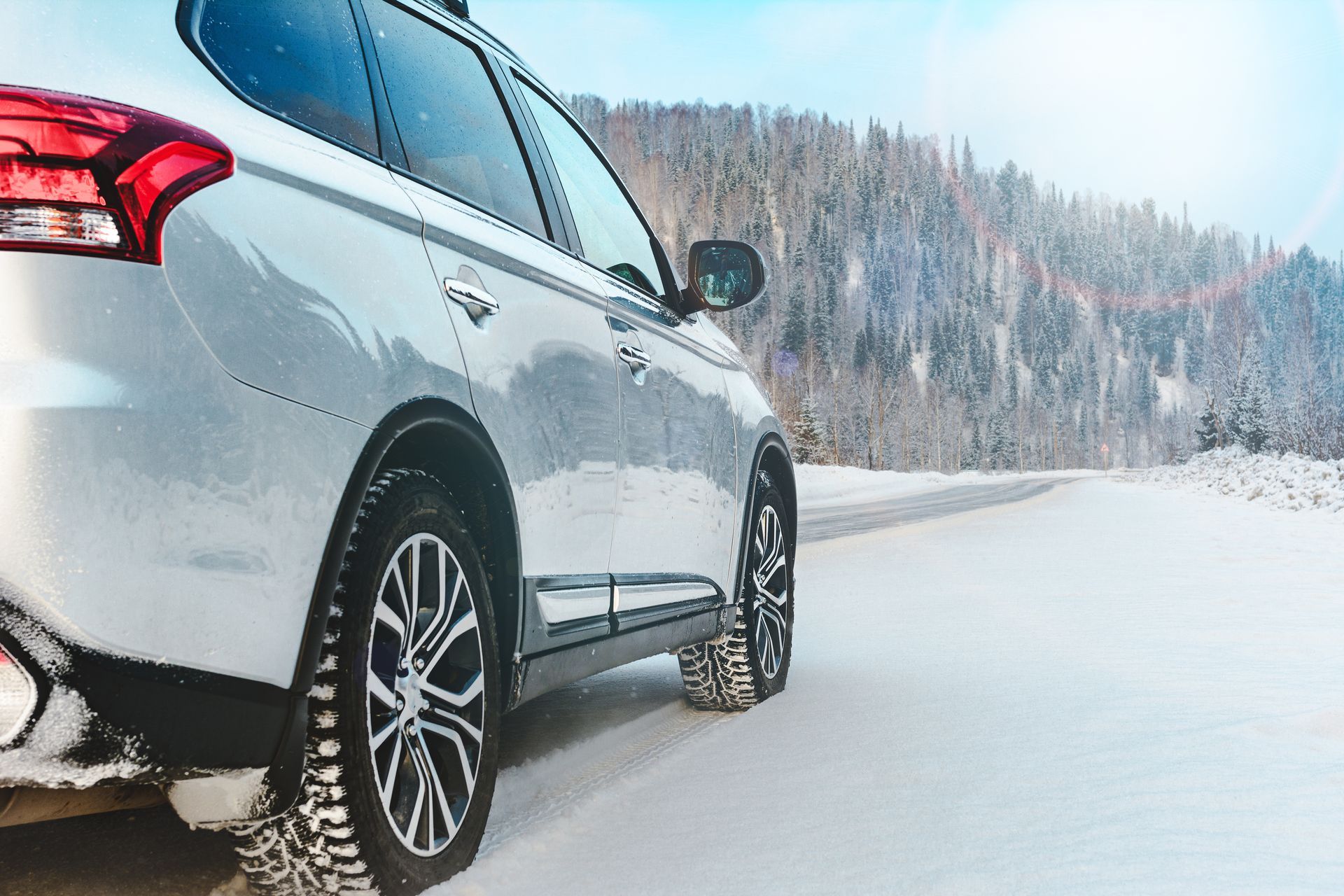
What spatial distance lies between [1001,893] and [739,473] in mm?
2130

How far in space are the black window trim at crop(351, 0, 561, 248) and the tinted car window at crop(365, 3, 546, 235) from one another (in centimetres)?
1

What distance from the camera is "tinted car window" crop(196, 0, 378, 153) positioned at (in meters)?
1.74

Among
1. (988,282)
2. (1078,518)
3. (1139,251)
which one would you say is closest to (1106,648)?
(1078,518)

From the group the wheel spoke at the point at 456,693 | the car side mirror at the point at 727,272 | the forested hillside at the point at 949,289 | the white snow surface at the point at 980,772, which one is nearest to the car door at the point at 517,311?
the wheel spoke at the point at 456,693

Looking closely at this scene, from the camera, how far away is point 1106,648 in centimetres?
453

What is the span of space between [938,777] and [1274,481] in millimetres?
20862

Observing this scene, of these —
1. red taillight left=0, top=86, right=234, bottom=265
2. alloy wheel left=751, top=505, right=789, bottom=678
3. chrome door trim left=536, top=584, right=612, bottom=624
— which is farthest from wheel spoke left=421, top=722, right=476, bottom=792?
alloy wheel left=751, top=505, right=789, bottom=678

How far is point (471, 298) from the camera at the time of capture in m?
2.08

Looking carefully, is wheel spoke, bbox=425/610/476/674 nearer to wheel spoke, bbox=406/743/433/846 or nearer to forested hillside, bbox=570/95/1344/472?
wheel spoke, bbox=406/743/433/846

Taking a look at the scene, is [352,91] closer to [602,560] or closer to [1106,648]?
[602,560]

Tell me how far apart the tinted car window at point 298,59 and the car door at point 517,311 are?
0.37 feet

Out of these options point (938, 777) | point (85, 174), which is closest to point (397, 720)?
point (85, 174)

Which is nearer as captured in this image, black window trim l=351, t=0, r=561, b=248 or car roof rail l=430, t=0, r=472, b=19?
black window trim l=351, t=0, r=561, b=248

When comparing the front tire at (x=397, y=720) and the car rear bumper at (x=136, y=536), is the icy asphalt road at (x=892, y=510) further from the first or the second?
the car rear bumper at (x=136, y=536)
